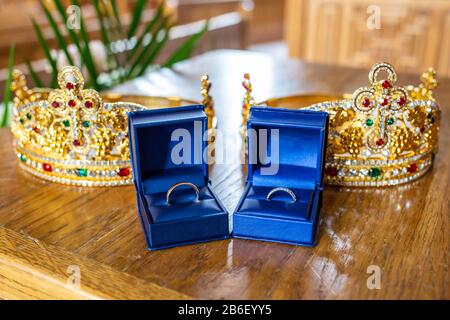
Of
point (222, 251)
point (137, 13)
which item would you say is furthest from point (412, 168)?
point (137, 13)

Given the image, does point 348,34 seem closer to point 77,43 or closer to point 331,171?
point 77,43

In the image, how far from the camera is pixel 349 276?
1.93 ft

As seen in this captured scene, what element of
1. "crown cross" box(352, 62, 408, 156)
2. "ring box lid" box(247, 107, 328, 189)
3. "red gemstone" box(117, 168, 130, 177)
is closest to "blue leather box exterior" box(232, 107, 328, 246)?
"ring box lid" box(247, 107, 328, 189)

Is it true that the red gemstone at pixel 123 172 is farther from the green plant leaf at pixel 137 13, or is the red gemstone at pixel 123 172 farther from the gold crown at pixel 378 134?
the green plant leaf at pixel 137 13

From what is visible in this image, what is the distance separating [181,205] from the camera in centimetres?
66

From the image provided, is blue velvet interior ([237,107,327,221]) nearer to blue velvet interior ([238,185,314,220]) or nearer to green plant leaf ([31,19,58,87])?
blue velvet interior ([238,185,314,220])

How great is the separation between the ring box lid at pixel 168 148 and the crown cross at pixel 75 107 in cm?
12

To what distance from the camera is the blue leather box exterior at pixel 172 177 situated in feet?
2.10

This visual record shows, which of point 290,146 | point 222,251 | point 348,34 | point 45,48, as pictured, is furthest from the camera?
point 348,34

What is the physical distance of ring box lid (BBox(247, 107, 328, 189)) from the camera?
676 millimetres

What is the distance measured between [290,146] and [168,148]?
0.18m

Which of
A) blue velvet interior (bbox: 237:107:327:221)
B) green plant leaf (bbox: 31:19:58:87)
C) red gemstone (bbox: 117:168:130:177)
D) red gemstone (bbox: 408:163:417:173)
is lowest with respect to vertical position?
red gemstone (bbox: 408:163:417:173)

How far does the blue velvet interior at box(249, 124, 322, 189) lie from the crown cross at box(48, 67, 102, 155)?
0.26m
